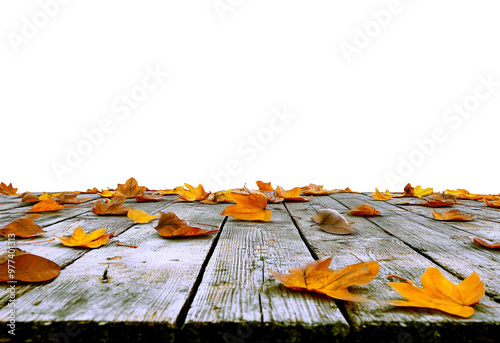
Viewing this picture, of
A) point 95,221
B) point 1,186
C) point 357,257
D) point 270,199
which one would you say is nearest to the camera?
point 357,257

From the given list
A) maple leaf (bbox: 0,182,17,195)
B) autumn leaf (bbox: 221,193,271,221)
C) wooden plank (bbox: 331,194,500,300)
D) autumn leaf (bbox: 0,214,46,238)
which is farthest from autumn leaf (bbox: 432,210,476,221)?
maple leaf (bbox: 0,182,17,195)

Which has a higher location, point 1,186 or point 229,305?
point 1,186

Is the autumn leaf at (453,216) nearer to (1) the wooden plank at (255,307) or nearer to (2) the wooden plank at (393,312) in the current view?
(2) the wooden plank at (393,312)

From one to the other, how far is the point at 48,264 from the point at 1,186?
1.90 meters

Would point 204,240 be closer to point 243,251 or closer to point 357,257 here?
point 243,251

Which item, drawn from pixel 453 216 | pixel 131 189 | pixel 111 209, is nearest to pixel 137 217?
pixel 111 209

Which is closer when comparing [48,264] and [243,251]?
[48,264]

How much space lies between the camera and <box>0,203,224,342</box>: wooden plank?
39 centimetres

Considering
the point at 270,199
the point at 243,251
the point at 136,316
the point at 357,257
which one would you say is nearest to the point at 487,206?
the point at 270,199

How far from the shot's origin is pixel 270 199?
143 cm

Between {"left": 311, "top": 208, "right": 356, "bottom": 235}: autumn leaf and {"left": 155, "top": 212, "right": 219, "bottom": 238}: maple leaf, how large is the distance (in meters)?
0.32

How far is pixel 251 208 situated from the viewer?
1.01 meters

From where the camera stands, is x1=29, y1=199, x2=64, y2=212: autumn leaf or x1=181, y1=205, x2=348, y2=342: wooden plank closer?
x1=181, y1=205, x2=348, y2=342: wooden plank

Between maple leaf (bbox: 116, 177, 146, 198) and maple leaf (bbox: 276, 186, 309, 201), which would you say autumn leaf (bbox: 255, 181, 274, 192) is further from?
maple leaf (bbox: 116, 177, 146, 198)
